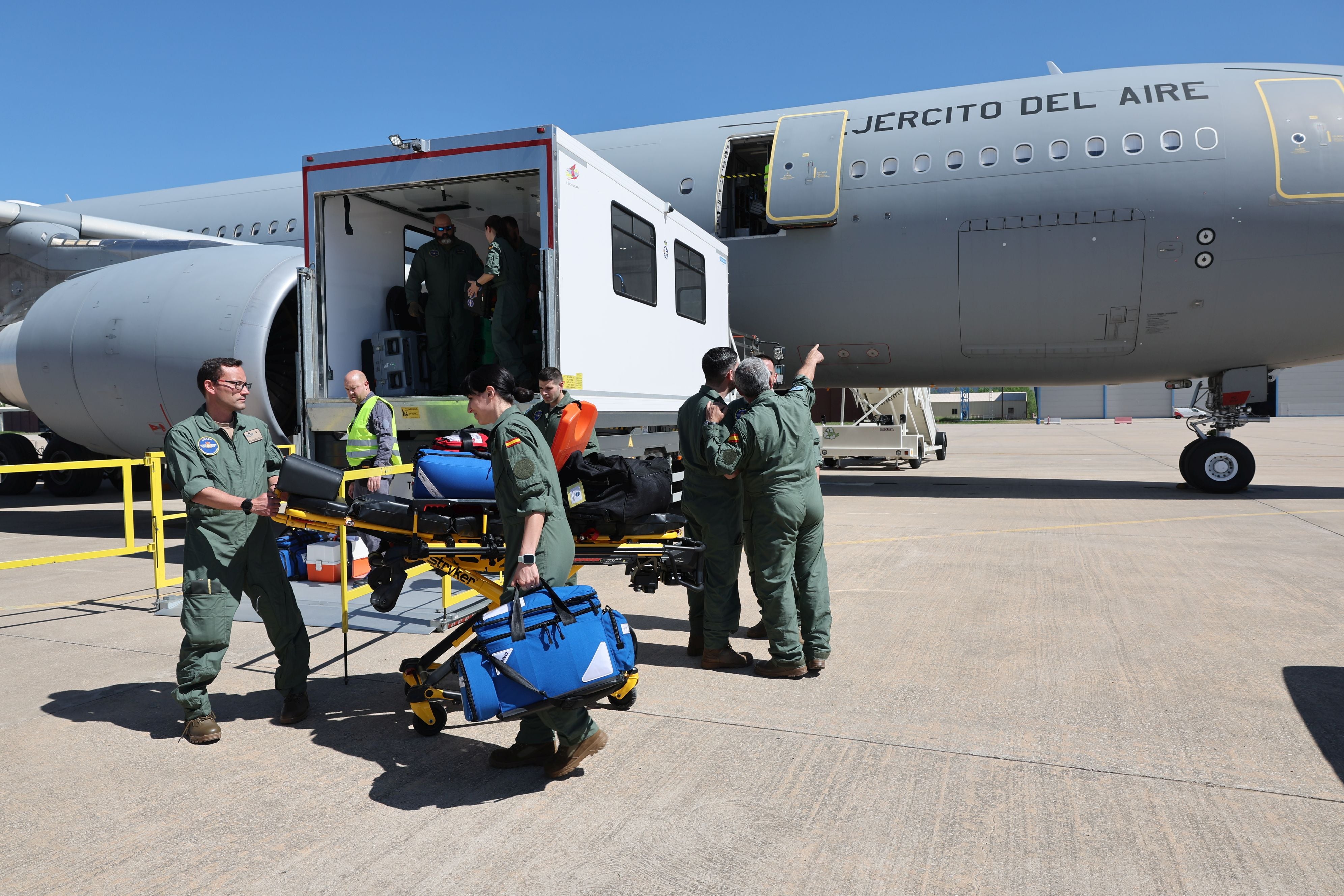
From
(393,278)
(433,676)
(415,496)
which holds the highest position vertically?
(393,278)

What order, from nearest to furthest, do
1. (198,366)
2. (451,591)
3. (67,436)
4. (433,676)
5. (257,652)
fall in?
(433,676)
(257,652)
(451,591)
(198,366)
(67,436)

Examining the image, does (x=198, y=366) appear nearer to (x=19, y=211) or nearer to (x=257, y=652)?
(x=257, y=652)

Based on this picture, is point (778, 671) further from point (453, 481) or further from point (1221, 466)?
point (1221, 466)

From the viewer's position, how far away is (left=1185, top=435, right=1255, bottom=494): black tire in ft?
39.1

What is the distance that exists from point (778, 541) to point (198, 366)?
20.3ft

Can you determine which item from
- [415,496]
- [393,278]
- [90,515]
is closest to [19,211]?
[90,515]

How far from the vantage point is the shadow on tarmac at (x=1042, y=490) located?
12.0 m

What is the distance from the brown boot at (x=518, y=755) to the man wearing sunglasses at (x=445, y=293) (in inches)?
199

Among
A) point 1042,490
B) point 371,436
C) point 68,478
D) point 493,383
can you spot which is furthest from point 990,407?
point 493,383

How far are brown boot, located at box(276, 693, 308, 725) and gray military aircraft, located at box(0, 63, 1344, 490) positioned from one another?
8.09m

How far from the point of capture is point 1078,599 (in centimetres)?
602

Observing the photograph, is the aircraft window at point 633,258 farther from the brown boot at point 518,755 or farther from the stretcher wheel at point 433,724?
the brown boot at point 518,755

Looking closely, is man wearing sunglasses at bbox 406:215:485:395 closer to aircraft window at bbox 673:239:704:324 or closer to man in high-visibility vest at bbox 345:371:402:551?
man in high-visibility vest at bbox 345:371:402:551

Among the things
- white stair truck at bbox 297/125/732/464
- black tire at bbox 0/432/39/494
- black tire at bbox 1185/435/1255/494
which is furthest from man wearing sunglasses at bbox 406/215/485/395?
black tire at bbox 1185/435/1255/494
